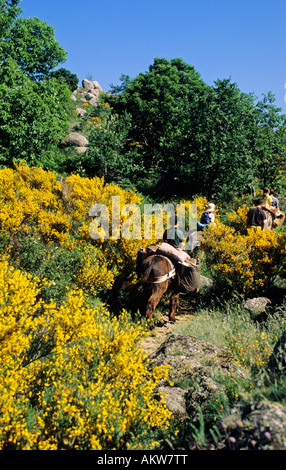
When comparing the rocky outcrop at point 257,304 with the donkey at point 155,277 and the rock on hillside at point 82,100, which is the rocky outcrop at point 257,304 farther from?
the rock on hillside at point 82,100

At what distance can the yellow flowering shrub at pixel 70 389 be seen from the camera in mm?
3068

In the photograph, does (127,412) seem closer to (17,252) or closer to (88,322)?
(88,322)

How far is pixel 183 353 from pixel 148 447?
1.94 m

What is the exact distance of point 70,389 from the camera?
335cm

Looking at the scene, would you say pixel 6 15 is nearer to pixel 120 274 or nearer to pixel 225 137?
pixel 225 137

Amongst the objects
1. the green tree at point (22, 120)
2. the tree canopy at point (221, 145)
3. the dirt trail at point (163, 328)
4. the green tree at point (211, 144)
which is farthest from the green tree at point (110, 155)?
the dirt trail at point (163, 328)

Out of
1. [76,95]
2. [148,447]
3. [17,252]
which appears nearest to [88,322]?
[148,447]

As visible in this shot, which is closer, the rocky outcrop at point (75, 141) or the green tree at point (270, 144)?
the green tree at point (270, 144)

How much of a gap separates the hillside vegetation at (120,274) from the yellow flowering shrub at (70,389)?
2 cm

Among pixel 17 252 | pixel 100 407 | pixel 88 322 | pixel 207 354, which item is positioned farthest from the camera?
pixel 17 252

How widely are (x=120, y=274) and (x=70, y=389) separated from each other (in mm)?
5198

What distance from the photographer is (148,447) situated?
334 centimetres

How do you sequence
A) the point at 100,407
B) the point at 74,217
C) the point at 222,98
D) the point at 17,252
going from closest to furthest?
the point at 100,407 < the point at 17,252 < the point at 74,217 < the point at 222,98

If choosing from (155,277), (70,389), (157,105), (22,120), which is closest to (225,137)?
(157,105)
